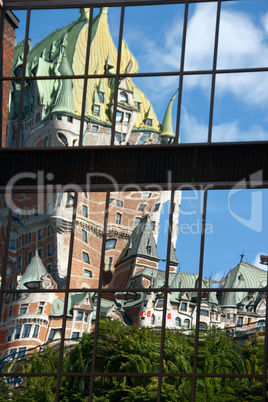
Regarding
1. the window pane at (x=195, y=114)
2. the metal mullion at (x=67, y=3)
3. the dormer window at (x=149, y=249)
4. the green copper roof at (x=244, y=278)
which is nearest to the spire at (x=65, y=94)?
the metal mullion at (x=67, y=3)

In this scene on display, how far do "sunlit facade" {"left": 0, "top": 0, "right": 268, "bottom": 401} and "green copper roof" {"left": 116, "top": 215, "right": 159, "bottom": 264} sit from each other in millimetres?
36

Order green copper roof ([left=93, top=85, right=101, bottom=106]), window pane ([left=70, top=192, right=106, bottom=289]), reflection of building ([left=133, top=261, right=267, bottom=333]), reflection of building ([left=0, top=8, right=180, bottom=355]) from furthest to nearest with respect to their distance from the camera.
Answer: green copper roof ([left=93, top=85, right=101, bottom=106]), window pane ([left=70, top=192, right=106, bottom=289]), reflection of building ([left=0, top=8, right=180, bottom=355]), reflection of building ([left=133, top=261, right=267, bottom=333])

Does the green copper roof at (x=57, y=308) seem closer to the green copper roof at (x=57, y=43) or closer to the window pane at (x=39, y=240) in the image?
the window pane at (x=39, y=240)

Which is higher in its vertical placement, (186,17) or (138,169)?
(186,17)

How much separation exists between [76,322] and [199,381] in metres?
3.16

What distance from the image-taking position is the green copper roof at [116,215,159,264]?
76.2 ft

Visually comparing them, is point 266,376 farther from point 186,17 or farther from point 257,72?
point 186,17

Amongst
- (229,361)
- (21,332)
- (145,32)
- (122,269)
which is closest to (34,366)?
(21,332)

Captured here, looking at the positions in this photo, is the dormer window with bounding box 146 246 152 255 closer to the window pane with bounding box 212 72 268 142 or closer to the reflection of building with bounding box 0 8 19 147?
the window pane with bounding box 212 72 268 142

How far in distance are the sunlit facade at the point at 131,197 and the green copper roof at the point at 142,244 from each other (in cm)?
Result: 4

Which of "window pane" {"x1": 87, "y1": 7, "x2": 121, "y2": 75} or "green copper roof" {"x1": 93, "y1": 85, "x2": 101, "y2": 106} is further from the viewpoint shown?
"window pane" {"x1": 87, "y1": 7, "x2": 121, "y2": 75}

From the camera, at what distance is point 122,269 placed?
23109 millimetres

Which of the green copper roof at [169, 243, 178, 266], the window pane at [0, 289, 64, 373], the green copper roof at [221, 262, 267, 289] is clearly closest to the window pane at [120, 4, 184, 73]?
the green copper roof at [169, 243, 178, 266]

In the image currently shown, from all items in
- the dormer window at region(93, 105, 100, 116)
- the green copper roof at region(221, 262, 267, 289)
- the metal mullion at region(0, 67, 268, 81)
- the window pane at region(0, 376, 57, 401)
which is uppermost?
the metal mullion at region(0, 67, 268, 81)
